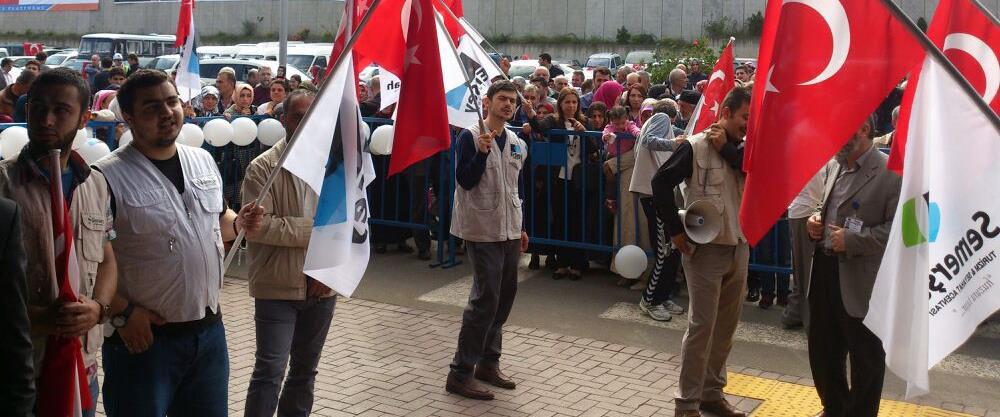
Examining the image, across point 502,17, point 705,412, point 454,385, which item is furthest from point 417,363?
point 502,17

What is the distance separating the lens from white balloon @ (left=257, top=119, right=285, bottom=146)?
10812 millimetres

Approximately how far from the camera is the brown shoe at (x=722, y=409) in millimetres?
6137

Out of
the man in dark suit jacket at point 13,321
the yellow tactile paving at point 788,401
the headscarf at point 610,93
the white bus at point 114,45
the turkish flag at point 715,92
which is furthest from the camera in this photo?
the white bus at point 114,45

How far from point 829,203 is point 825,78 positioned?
179cm

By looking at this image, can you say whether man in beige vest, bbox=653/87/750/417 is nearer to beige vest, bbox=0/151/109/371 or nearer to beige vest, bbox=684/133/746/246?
beige vest, bbox=684/133/746/246

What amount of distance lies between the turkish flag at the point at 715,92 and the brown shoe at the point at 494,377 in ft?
7.74

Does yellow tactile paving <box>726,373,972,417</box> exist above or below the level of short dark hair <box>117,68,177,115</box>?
below

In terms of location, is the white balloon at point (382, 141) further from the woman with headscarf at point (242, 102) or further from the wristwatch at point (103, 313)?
the wristwatch at point (103, 313)

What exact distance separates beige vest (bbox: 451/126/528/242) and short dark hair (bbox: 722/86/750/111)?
1397 mm

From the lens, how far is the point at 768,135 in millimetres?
3916

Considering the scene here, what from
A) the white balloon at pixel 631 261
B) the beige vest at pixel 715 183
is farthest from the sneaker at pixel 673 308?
the beige vest at pixel 715 183

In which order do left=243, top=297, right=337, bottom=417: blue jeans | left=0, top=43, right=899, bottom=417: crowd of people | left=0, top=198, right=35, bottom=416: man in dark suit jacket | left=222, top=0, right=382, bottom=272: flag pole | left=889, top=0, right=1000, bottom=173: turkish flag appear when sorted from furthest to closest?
1. left=889, top=0, right=1000, bottom=173: turkish flag
2. left=243, top=297, right=337, bottom=417: blue jeans
3. left=222, top=0, right=382, bottom=272: flag pole
4. left=0, top=43, right=899, bottom=417: crowd of people
5. left=0, top=198, right=35, bottom=416: man in dark suit jacket

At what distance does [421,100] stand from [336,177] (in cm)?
75

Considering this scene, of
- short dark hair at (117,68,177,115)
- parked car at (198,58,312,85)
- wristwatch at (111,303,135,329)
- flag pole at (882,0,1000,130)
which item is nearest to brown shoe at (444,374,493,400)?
wristwatch at (111,303,135,329)
